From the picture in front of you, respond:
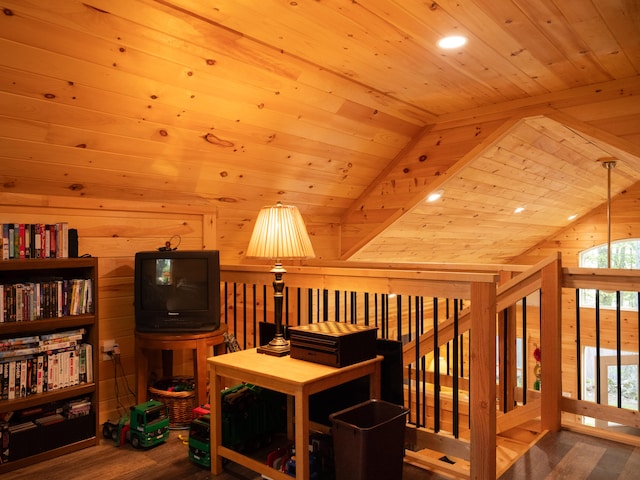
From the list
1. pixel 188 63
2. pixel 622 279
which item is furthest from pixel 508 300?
pixel 188 63

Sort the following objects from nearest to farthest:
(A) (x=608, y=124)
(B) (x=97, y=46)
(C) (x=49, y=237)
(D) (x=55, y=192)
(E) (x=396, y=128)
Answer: (B) (x=97, y=46) < (C) (x=49, y=237) < (D) (x=55, y=192) < (A) (x=608, y=124) < (E) (x=396, y=128)

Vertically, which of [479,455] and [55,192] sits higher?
[55,192]

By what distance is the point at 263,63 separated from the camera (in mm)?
3008

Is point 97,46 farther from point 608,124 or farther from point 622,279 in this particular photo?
point 608,124

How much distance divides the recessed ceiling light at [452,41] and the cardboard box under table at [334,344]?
5.46 ft

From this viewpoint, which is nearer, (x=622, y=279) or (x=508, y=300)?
(x=622, y=279)

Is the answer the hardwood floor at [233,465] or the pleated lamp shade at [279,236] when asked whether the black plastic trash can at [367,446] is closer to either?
the hardwood floor at [233,465]

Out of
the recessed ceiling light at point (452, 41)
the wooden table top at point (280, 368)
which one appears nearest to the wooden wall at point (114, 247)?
the wooden table top at point (280, 368)

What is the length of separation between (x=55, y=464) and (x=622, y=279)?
3291 mm

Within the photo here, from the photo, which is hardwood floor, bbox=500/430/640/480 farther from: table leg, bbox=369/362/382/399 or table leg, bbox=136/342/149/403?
table leg, bbox=136/342/149/403

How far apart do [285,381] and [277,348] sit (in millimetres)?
446

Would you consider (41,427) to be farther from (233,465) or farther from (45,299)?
(233,465)

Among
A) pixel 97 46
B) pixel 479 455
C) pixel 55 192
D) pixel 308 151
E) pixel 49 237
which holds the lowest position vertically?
pixel 479 455

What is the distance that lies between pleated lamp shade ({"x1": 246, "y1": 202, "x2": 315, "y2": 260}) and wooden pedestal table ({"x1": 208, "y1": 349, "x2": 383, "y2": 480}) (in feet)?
1.76
